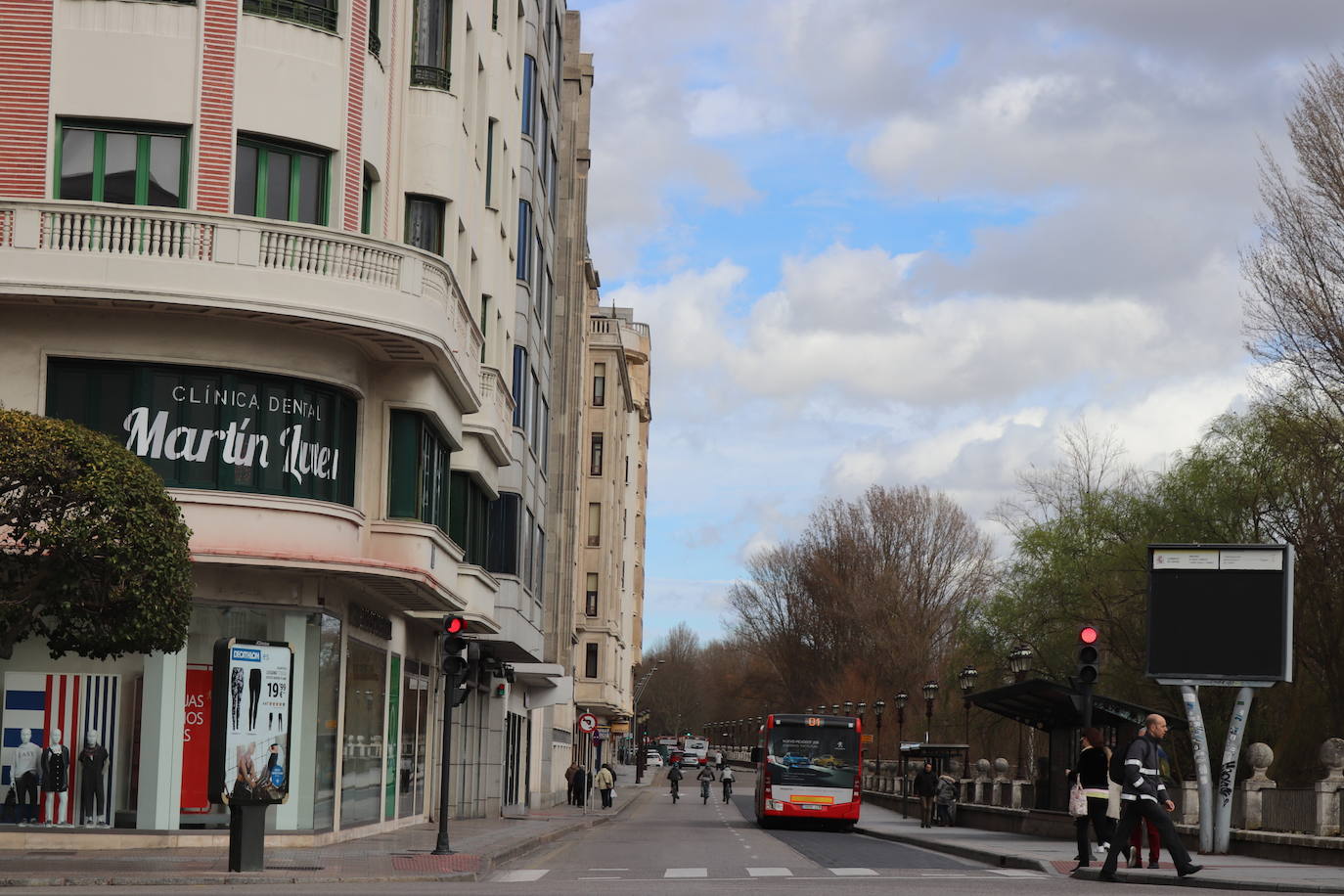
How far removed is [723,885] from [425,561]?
32.1 ft

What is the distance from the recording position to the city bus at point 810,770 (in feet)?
146

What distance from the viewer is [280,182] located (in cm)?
2506

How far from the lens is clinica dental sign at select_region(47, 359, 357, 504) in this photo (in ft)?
76.9

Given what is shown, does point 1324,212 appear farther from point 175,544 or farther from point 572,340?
point 175,544

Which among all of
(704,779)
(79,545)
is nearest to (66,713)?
(79,545)

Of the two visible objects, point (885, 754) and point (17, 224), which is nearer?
point (17, 224)

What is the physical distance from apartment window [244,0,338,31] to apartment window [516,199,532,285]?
17434 millimetres

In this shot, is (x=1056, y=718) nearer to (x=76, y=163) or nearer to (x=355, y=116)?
(x=355, y=116)

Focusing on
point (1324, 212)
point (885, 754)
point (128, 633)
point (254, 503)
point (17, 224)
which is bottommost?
point (885, 754)

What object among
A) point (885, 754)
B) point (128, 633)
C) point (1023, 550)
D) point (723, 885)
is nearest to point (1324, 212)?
point (1023, 550)

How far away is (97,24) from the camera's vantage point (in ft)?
79.5

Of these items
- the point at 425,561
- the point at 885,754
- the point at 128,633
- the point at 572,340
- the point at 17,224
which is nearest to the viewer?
the point at 128,633

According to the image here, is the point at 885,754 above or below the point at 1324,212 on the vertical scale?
below

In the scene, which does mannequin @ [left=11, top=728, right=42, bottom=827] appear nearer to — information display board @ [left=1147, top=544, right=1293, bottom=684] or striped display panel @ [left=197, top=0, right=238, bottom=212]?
striped display panel @ [left=197, top=0, right=238, bottom=212]
